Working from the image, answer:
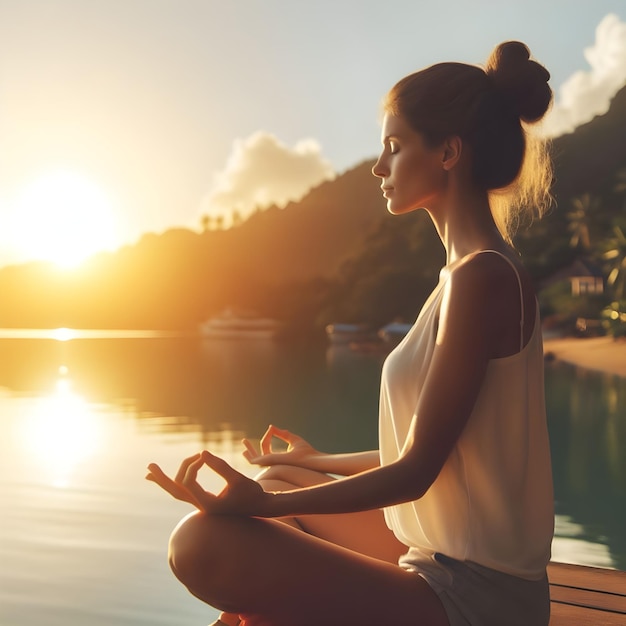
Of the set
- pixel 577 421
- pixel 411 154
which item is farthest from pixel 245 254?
pixel 411 154

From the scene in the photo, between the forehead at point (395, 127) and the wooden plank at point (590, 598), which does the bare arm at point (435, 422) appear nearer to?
the forehead at point (395, 127)

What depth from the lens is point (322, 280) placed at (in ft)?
218

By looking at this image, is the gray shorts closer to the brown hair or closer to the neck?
the neck

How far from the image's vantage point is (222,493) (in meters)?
1.20

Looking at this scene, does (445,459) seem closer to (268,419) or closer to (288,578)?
(288,578)

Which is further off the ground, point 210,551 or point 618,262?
point 618,262

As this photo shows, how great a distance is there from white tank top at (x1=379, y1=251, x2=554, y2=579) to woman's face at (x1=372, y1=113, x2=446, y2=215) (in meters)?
0.15

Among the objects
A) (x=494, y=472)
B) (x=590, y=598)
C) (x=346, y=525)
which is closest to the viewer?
(x=494, y=472)

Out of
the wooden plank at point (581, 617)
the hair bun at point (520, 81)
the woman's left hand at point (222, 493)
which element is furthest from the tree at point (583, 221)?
the woman's left hand at point (222, 493)

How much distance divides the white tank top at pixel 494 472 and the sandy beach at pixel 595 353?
64.3 feet

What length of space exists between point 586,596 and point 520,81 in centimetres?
125

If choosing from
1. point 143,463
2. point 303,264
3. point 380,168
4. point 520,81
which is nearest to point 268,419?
point 143,463

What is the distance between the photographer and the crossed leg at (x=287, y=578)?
121 cm

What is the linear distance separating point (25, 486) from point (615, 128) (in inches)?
2535
